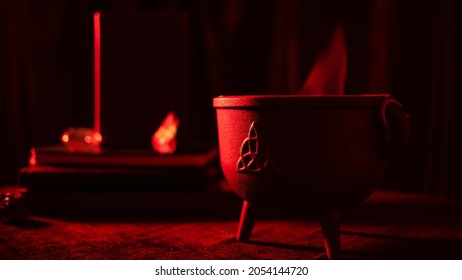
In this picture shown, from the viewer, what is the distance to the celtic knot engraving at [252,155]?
0.96m

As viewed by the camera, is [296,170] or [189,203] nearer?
[296,170]

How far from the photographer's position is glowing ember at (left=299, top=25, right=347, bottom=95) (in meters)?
1.27

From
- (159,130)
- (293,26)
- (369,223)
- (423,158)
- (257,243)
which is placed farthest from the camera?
(293,26)

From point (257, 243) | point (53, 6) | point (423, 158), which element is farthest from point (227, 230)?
point (53, 6)

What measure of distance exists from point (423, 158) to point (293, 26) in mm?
509

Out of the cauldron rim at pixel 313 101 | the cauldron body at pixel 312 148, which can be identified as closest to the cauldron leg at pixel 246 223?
the cauldron body at pixel 312 148

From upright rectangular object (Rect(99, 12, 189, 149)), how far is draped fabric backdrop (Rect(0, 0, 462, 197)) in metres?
0.28

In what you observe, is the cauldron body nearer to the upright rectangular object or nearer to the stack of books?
the stack of books

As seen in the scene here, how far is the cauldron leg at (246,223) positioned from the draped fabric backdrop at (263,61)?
0.61 m

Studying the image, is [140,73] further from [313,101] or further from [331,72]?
[313,101]

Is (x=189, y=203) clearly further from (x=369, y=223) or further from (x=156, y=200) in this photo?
(x=369, y=223)

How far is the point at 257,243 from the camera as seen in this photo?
106cm

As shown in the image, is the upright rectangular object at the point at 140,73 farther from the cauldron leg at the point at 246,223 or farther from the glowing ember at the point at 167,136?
the cauldron leg at the point at 246,223

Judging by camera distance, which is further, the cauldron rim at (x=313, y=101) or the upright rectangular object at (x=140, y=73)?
the upright rectangular object at (x=140, y=73)
